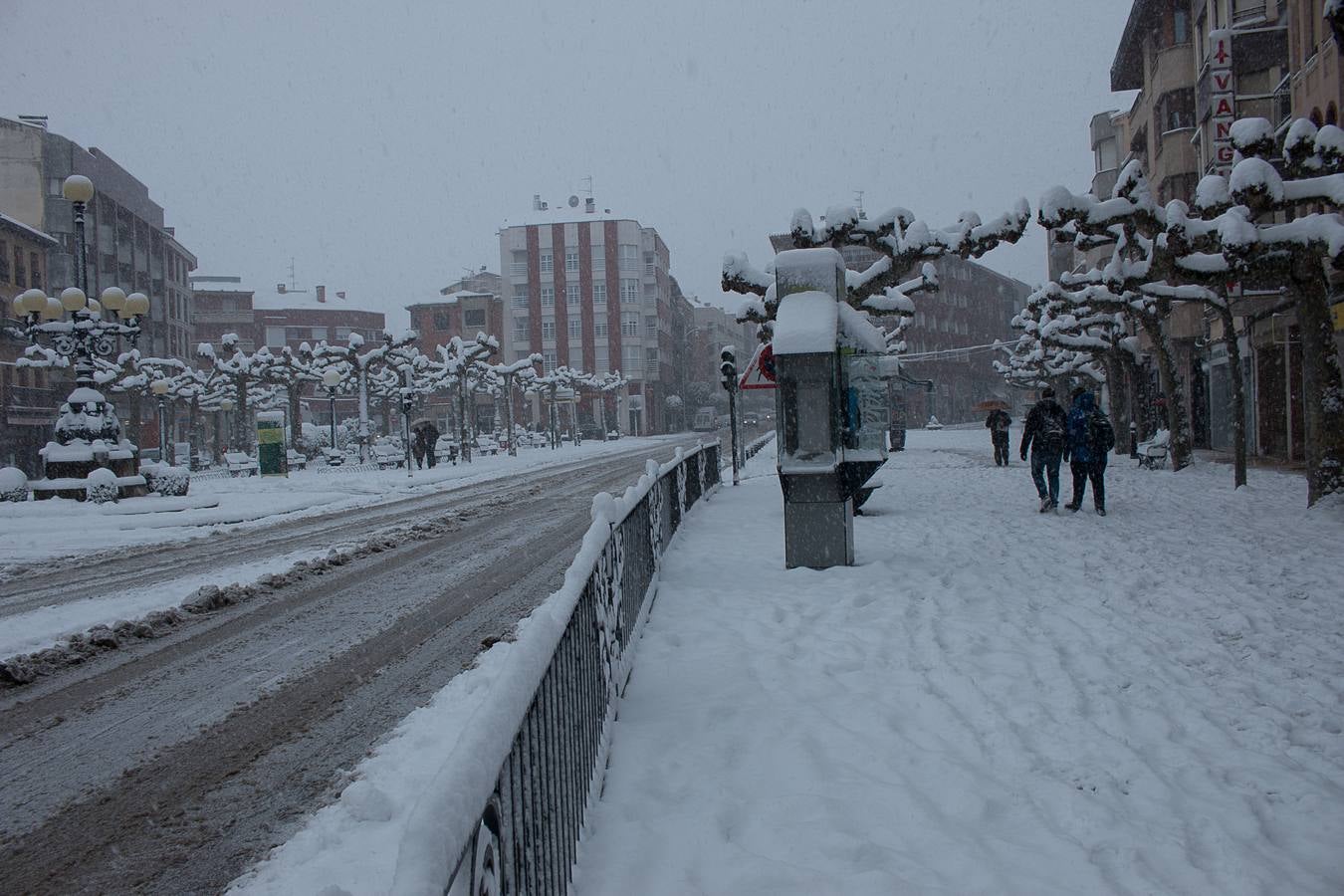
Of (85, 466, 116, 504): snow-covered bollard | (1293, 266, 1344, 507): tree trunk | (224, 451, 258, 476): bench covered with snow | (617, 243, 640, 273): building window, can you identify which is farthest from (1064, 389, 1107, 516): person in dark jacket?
(617, 243, 640, 273): building window

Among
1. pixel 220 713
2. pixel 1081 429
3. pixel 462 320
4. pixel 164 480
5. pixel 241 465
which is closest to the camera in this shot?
pixel 220 713

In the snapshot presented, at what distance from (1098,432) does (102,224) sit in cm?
6657

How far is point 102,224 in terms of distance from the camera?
206 ft

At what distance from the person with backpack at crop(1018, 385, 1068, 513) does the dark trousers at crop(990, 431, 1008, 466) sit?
1185cm

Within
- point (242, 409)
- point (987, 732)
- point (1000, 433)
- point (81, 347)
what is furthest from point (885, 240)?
point (242, 409)

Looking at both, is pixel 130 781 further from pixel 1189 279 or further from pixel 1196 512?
pixel 1189 279

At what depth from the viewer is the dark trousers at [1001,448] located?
25.8 metres

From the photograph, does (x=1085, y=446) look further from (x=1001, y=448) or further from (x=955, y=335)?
(x=955, y=335)

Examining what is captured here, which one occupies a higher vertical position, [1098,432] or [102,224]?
[102,224]


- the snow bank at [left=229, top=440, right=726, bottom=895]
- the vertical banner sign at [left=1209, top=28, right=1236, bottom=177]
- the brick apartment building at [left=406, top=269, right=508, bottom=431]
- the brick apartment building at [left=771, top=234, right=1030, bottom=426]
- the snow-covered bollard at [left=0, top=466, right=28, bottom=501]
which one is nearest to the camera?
the snow bank at [left=229, top=440, right=726, bottom=895]

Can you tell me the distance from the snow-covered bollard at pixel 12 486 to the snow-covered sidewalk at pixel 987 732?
1855 centimetres

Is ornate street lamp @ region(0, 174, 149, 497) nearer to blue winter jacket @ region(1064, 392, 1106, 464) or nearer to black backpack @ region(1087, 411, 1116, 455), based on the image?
blue winter jacket @ region(1064, 392, 1106, 464)

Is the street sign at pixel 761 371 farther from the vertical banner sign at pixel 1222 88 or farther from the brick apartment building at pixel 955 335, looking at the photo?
the brick apartment building at pixel 955 335

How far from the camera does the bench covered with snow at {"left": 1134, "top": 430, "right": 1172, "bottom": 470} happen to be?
2252cm
